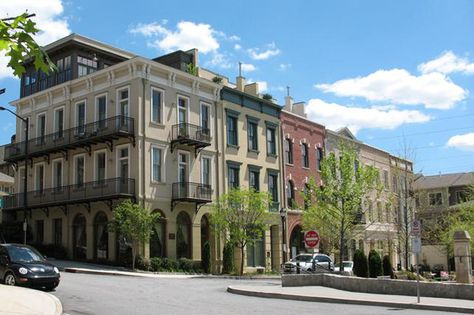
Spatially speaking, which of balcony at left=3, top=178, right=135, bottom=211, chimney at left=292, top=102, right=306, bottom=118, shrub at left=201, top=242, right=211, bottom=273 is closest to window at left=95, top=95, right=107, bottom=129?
balcony at left=3, top=178, right=135, bottom=211

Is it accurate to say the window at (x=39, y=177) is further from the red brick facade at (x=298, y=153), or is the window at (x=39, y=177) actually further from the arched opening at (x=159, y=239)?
Answer: the red brick facade at (x=298, y=153)

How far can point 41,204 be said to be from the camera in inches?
1517

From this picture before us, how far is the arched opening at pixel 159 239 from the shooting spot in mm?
34719

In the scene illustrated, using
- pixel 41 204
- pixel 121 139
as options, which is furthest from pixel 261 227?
pixel 41 204

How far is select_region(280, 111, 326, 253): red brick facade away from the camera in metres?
46.5

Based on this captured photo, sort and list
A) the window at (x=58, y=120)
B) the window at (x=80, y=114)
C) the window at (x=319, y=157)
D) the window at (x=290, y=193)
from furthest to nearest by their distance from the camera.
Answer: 1. the window at (x=319, y=157)
2. the window at (x=290, y=193)
3. the window at (x=58, y=120)
4. the window at (x=80, y=114)

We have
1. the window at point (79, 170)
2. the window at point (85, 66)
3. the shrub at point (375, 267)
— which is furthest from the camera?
the window at point (85, 66)

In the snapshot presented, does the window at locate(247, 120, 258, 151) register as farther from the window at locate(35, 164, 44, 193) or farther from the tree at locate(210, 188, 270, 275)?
the window at locate(35, 164, 44, 193)

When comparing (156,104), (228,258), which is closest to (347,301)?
(228,258)

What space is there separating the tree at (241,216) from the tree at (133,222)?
5.25 m

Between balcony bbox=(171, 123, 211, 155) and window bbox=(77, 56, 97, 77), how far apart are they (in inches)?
342

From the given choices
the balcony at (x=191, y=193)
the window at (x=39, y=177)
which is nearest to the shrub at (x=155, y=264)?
the balcony at (x=191, y=193)

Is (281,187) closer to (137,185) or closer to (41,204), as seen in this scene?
(137,185)

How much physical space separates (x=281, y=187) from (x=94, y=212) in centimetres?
1579
